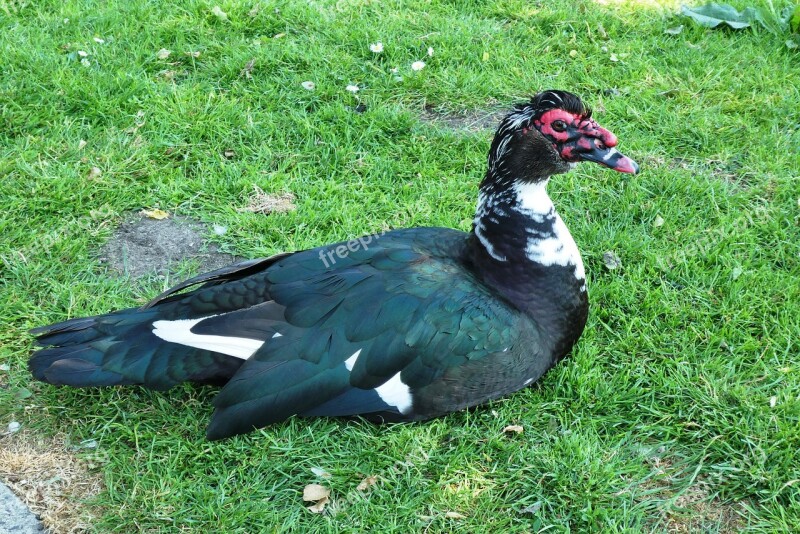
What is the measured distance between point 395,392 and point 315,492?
1.52 feet

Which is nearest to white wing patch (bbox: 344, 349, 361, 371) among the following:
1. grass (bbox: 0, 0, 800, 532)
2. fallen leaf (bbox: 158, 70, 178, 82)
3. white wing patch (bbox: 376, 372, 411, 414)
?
white wing patch (bbox: 376, 372, 411, 414)

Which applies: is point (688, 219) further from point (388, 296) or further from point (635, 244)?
point (388, 296)

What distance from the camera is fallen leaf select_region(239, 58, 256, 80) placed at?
4.83 metres

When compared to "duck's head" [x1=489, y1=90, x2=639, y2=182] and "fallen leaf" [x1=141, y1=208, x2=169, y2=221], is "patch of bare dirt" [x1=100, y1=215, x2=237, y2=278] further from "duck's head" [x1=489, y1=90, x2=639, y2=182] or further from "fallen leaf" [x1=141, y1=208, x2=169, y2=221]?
"duck's head" [x1=489, y1=90, x2=639, y2=182]

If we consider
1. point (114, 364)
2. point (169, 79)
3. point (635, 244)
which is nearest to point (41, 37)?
point (169, 79)

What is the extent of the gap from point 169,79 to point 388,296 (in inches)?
112

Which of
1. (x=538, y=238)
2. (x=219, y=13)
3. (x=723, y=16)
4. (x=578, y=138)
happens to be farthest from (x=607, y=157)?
(x=219, y=13)

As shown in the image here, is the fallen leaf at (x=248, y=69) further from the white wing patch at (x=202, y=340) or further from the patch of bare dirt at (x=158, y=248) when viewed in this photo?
the white wing patch at (x=202, y=340)

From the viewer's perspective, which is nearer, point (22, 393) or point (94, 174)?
point (22, 393)

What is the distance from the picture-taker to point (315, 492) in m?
2.70

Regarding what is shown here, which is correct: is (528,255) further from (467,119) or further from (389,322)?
(467,119)

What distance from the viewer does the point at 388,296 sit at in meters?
2.79

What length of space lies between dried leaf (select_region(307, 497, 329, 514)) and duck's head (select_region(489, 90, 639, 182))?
1416 mm

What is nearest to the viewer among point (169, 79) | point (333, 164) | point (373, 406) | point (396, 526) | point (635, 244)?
point (396, 526)
